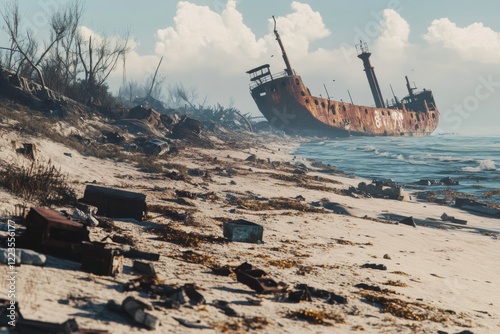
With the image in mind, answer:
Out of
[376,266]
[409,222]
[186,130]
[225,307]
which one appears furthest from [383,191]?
[225,307]

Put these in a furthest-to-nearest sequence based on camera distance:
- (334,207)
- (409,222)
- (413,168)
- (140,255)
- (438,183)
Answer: (413,168) → (438,183) → (334,207) → (409,222) → (140,255)

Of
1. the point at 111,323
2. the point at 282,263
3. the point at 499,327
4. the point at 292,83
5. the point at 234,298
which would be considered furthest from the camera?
the point at 292,83

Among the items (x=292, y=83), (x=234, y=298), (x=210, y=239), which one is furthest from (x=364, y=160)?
(x=234, y=298)

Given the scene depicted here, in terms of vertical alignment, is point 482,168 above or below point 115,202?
below

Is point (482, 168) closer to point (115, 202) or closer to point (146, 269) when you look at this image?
point (115, 202)

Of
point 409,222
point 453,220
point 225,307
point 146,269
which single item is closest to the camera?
point 225,307

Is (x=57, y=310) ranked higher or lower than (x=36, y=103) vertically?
lower

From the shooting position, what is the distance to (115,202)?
7.42 metres

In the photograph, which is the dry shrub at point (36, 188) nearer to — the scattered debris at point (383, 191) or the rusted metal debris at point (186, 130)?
the scattered debris at point (383, 191)

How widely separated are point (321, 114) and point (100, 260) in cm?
5048

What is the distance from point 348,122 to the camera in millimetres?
56656

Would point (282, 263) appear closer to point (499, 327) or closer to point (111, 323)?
point (499, 327)

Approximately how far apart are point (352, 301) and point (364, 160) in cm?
3057

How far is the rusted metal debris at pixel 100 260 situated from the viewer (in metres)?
A: 4.44
